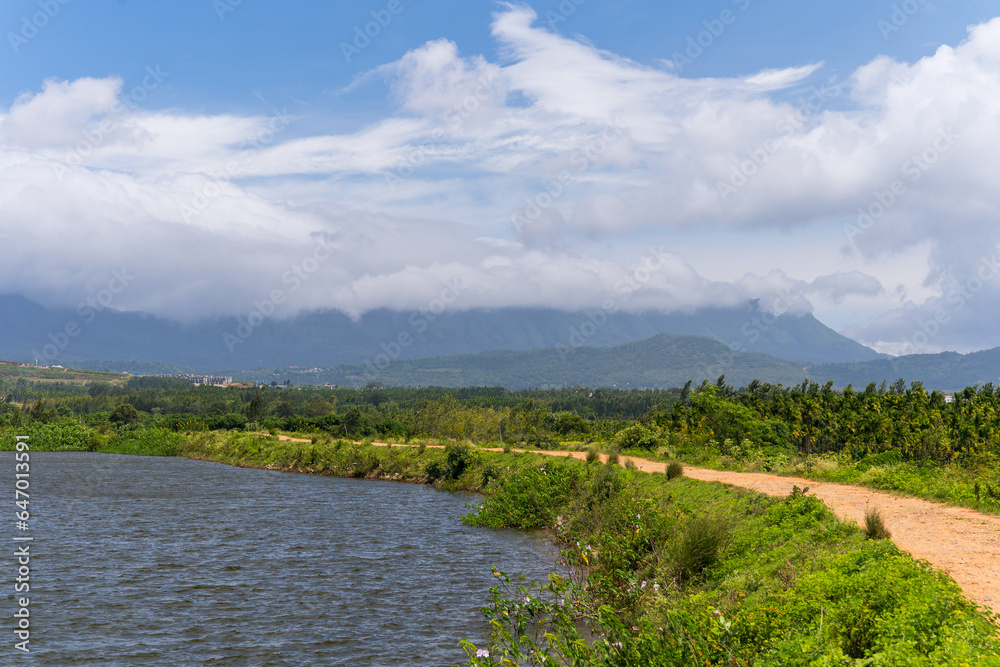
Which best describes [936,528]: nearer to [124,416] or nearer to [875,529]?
[875,529]

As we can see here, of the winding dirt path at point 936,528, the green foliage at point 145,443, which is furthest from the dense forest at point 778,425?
the winding dirt path at point 936,528

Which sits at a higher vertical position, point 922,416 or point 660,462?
point 922,416

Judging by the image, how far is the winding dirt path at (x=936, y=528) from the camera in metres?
14.7

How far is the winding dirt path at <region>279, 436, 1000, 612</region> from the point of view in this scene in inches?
579

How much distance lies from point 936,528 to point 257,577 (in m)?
22.6

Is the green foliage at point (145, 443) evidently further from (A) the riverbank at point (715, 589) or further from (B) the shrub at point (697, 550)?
(B) the shrub at point (697, 550)

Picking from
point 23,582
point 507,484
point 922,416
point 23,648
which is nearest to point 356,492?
point 507,484

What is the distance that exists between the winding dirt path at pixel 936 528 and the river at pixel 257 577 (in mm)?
10889

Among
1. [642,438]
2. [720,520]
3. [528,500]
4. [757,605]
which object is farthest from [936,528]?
[642,438]

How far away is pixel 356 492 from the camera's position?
51.7 metres

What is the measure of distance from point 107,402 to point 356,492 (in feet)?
471

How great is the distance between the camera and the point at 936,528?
20422mm

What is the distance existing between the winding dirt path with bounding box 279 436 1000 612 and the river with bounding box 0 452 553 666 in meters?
10.9

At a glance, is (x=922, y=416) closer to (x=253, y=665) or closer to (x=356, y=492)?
(x=356, y=492)
